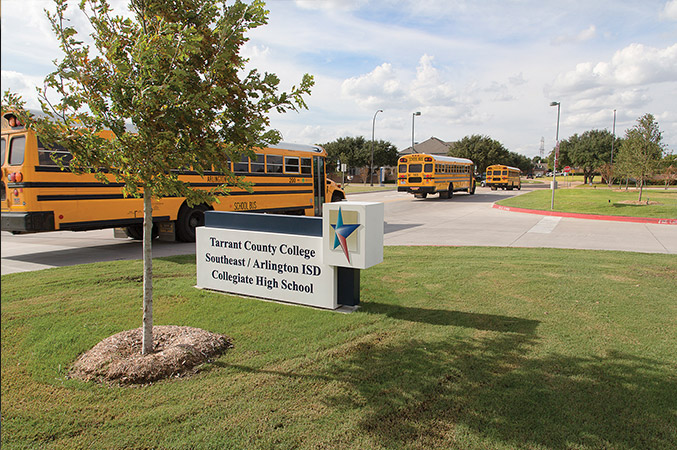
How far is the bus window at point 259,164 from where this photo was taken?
13.3 m

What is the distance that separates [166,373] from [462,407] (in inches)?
97.0

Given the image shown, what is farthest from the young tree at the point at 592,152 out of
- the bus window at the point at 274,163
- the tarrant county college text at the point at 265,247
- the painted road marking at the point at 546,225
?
the tarrant county college text at the point at 265,247

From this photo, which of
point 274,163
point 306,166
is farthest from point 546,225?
point 274,163

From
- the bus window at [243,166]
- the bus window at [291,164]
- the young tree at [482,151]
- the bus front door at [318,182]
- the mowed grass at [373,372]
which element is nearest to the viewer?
the mowed grass at [373,372]

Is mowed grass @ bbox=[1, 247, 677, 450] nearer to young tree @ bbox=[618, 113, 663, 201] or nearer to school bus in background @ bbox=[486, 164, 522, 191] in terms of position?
young tree @ bbox=[618, 113, 663, 201]

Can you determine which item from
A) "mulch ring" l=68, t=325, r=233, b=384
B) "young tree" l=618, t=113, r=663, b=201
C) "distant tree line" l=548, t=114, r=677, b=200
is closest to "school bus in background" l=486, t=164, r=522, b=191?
"distant tree line" l=548, t=114, r=677, b=200

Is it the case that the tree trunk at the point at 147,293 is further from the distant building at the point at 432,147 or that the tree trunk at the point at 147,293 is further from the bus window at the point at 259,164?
the distant building at the point at 432,147

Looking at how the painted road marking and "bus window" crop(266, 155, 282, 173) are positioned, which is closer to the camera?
"bus window" crop(266, 155, 282, 173)

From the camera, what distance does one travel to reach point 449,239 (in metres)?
13.2

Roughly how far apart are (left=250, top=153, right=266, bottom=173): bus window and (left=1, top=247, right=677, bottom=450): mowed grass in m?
6.47

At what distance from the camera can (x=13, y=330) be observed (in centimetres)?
510

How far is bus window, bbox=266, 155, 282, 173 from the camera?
45.3 ft

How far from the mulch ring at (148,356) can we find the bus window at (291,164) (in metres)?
9.94

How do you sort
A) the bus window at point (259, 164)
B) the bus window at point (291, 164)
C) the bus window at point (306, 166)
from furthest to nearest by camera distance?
the bus window at point (306, 166)
the bus window at point (291, 164)
the bus window at point (259, 164)
